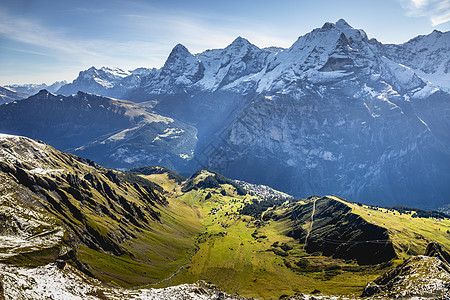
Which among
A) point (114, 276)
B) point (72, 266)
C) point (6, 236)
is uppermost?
point (6, 236)

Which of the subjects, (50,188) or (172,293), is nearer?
(172,293)

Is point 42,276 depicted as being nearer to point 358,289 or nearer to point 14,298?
point 14,298

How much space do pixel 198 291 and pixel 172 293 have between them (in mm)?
12881

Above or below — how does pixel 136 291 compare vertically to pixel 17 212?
below

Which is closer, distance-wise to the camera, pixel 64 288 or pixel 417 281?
pixel 64 288

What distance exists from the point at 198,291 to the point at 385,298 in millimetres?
83135

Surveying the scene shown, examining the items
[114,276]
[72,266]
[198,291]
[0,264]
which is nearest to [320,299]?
[198,291]

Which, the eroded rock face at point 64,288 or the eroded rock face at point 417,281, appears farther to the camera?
the eroded rock face at point 417,281

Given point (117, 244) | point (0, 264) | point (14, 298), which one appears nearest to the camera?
point (14, 298)

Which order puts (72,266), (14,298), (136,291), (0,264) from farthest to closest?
1. (136,291)
2. (72,266)
3. (0,264)
4. (14,298)

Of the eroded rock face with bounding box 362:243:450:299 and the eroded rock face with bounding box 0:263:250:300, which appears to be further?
→ the eroded rock face with bounding box 362:243:450:299

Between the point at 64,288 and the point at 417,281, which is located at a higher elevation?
the point at 417,281

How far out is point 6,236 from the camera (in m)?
134

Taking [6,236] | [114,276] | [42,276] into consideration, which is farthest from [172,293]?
[6,236]
